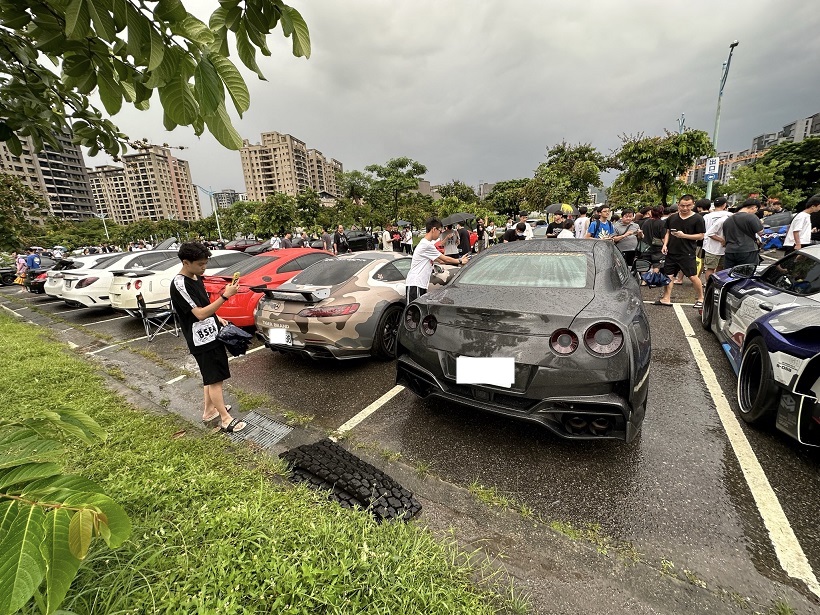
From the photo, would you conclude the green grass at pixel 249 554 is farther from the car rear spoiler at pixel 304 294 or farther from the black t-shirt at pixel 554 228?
the black t-shirt at pixel 554 228

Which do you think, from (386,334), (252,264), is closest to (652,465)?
(386,334)

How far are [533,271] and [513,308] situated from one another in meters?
0.80

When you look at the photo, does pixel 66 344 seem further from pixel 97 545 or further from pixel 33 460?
pixel 33 460

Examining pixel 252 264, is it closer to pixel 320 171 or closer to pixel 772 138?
pixel 320 171

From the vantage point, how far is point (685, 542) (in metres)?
1.86

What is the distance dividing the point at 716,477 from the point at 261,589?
2.71m

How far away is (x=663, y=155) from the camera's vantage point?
14125 mm

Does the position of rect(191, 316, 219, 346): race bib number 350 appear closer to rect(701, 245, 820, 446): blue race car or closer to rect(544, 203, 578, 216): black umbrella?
rect(701, 245, 820, 446): blue race car

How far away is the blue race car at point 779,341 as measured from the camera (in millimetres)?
2189

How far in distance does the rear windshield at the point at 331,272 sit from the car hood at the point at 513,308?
5.92 ft

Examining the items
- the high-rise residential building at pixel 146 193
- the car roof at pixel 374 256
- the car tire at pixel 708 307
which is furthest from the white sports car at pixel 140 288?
the high-rise residential building at pixel 146 193

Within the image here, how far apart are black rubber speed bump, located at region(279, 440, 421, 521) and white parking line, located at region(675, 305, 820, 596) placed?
5.99ft

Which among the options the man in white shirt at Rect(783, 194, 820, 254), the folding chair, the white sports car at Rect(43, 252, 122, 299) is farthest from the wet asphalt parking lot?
the white sports car at Rect(43, 252, 122, 299)

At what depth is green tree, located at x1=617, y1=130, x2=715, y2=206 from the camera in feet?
45.3
